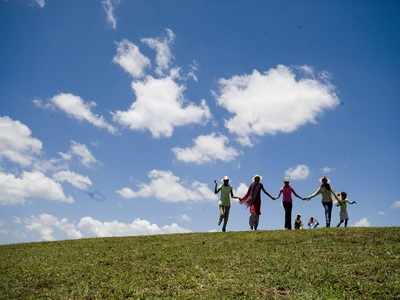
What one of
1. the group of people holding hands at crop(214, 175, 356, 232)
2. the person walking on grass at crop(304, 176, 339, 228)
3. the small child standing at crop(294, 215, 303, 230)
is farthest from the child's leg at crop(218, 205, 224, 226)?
the small child standing at crop(294, 215, 303, 230)

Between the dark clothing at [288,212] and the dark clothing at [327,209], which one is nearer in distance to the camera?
the dark clothing at [288,212]

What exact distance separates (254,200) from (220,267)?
11.3 metres

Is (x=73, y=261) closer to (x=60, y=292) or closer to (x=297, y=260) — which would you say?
(x=60, y=292)

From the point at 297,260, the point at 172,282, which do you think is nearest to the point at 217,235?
the point at 297,260

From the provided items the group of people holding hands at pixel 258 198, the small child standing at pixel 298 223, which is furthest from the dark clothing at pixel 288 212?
the small child standing at pixel 298 223

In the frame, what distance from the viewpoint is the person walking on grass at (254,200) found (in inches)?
1122

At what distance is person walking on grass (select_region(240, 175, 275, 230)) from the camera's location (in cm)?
2850

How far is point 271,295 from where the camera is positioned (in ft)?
46.6

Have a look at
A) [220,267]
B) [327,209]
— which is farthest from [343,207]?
[220,267]

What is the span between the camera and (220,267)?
17625 millimetres

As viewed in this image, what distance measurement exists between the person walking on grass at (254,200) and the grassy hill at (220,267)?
328 centimetres

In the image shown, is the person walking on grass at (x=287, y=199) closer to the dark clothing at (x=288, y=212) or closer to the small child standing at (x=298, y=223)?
the dark clothing at (x=288, y=212)

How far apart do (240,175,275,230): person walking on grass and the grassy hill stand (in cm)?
328

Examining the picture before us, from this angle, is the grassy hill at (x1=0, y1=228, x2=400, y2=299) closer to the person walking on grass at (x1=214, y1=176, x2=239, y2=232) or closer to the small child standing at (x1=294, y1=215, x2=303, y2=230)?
the person walking on grass at (x1=214, y1=176, x2=239, y2=232)
